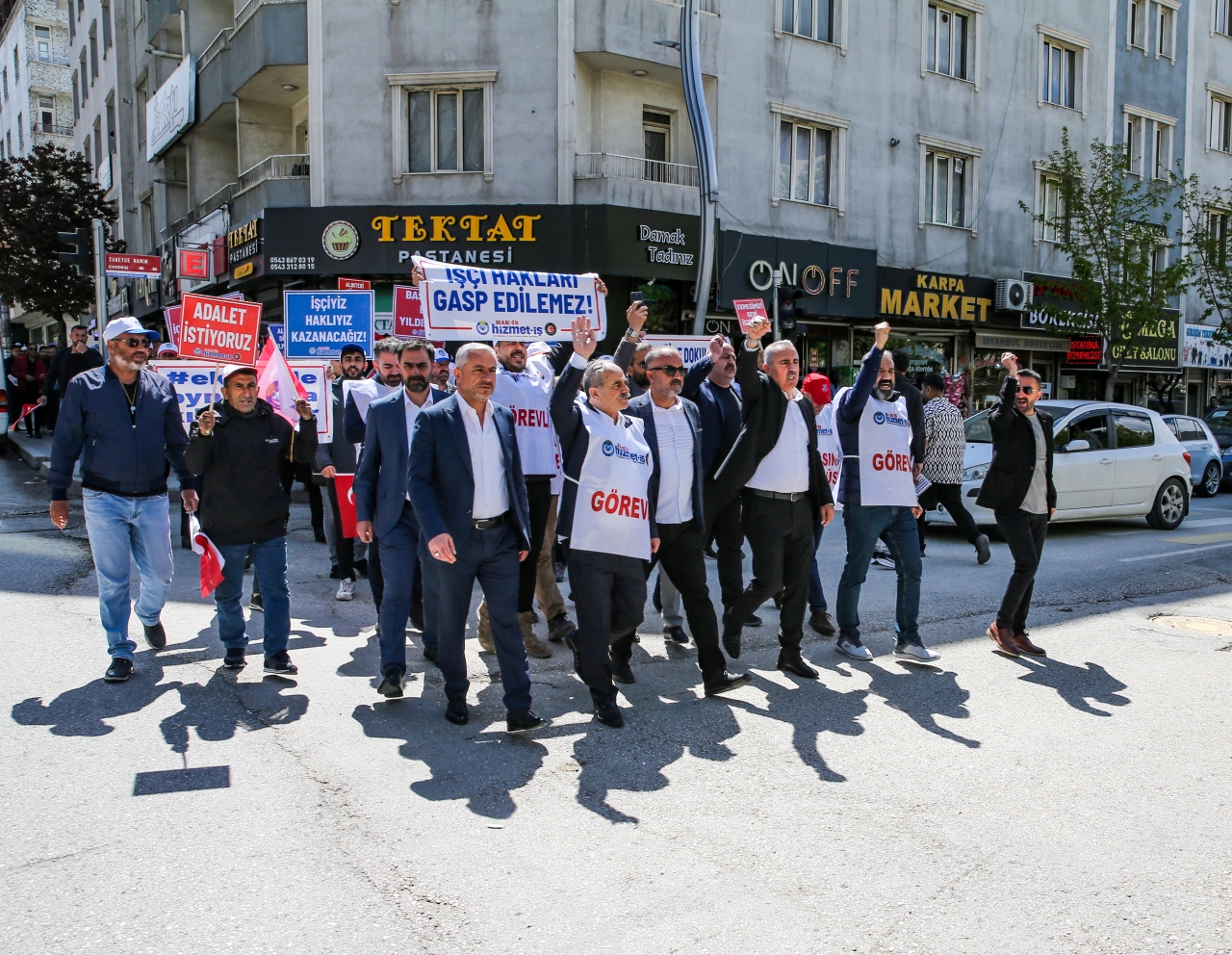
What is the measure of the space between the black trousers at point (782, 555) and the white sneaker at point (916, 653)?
86 cm

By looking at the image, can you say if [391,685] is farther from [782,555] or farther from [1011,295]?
[1011,295]

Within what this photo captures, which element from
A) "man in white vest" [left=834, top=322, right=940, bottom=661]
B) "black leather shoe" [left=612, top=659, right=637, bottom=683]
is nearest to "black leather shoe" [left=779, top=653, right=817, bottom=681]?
"man in white vest" [left=834, top=322, right=940, bottom=661]

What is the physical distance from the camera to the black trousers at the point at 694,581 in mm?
5516

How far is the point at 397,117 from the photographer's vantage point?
1803 centimetres

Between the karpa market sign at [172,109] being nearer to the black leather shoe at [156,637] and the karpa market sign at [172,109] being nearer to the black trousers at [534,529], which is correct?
the black leather shoe at [156,637]

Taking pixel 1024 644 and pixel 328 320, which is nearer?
pixel 1024 644

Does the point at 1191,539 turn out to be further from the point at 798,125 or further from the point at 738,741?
the point at 798,125

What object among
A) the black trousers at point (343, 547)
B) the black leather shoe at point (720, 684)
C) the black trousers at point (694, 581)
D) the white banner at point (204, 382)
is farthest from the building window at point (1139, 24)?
the black leather shoe at point (720, 684)

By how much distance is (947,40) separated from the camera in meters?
23.0

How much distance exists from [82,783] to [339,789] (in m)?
1.06

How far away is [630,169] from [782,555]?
14.0m

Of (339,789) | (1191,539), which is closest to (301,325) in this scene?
(339,789)

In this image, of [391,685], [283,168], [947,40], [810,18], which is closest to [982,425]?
[391,685]

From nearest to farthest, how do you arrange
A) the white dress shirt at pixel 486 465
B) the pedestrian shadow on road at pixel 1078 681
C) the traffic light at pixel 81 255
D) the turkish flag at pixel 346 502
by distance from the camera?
the white dress shirt at pixel 486 465 → the pedestrian shadow on road at pixel 1078 681 → the turkish flag at pixel 346 502 → the traffic light at pixel 81 255
